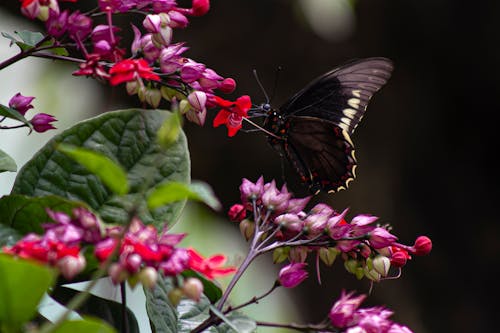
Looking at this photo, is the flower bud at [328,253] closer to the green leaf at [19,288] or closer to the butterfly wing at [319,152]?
the green leaf at [19,288]

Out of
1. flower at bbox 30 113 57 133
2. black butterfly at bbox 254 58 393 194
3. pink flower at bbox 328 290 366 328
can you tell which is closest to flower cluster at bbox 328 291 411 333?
pink flower at bbox 328 290 366 328

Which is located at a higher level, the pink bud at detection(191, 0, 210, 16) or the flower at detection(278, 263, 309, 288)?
the pink bud at detection(191, 0, 210, 16)

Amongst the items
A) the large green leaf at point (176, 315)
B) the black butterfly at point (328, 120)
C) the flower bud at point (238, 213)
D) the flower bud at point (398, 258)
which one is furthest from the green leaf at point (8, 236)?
the black butterfly at point (328, 120)

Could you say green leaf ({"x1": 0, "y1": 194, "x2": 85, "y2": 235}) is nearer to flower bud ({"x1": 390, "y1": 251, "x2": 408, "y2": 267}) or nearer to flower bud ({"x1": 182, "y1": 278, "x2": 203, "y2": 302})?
flower bud ({"x1": 182, "y1": 278, "x2": 203, "y2": 302})

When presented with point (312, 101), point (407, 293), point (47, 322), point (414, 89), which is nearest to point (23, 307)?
point (47, 322)

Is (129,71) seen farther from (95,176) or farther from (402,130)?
(402,130)
